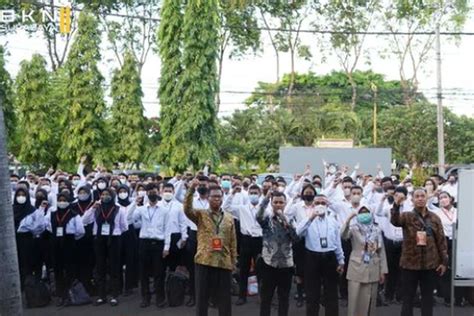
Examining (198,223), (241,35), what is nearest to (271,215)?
(198,223)

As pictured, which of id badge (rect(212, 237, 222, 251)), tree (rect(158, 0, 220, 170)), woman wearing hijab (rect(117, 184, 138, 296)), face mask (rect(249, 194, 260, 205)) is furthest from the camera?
tree (rect(158, 0, 220, 170))

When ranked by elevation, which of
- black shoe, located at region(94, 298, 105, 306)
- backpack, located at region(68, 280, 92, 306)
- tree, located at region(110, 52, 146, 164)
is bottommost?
black shoe, located at region(94, 298, 105, 306)

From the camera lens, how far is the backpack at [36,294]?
1009cm

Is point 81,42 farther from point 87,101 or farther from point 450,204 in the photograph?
point 450,204

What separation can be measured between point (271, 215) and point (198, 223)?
0.91 metres

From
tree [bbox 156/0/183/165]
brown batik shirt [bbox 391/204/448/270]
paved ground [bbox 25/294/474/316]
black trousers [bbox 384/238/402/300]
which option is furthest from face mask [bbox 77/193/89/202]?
tree [bbox 156/0/183/165]

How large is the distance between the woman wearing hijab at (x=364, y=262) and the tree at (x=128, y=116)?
72.3 feet

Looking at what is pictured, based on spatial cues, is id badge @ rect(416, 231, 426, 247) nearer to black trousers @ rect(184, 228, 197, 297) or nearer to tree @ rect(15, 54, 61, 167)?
black trousers @ rect(184, 228, 197, 297)

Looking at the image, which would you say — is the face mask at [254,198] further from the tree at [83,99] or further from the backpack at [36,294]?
the tree at [83,99]

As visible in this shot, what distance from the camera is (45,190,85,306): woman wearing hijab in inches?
408

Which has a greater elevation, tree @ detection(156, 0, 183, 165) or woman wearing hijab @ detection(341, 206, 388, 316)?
tree @ detection(156, 0, 183, 165)

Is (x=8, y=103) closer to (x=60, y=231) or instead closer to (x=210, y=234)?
(x=60, y=231)

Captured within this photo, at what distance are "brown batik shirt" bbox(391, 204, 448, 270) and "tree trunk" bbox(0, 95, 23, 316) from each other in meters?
4.81

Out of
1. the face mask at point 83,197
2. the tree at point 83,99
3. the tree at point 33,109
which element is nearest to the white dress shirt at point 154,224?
the face mask at point 83,197
